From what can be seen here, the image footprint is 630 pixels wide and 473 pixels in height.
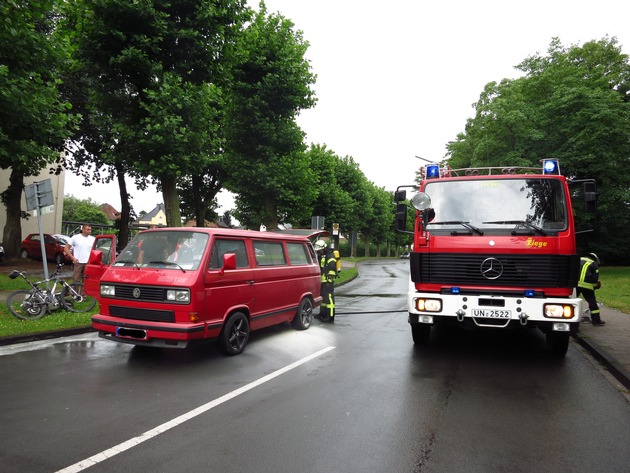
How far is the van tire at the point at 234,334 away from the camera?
243 inches

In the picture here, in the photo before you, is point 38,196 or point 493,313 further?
point 38,196

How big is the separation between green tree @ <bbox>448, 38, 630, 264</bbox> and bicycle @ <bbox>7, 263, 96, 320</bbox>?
69.6 ft

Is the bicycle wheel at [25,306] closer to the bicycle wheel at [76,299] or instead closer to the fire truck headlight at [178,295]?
the bicycle wheel at [76,299]

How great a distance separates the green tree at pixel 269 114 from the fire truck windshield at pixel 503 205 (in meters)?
13.7

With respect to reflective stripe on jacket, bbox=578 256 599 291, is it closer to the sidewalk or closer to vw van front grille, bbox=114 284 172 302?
the sidewalk

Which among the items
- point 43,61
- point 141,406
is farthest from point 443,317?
point 43,61

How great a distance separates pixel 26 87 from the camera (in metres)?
9.12

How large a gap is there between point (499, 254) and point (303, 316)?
13.5ft

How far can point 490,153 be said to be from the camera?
85.9 ft

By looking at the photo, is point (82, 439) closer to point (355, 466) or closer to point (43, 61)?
point (355, 466)

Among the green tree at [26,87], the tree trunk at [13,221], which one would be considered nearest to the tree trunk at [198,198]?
the tree trunk at [13,221]

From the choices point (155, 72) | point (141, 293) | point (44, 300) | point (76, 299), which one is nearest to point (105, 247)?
point (76, 299)

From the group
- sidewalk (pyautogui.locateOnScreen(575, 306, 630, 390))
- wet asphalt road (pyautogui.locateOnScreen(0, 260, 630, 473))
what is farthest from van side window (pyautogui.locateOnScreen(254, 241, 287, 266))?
sidewalk (pyautogui.locateOnScreen(575, 306, 630, 390))

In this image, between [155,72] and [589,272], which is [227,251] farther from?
[155,72]
